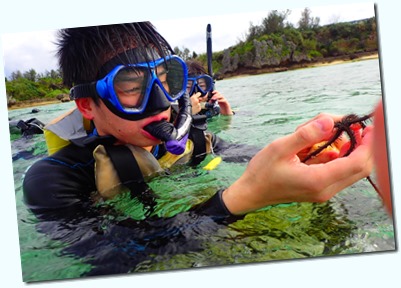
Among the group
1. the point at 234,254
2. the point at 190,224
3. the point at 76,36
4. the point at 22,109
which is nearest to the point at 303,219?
the point at 234,254

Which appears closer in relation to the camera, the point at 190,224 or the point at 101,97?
the point at 190,224

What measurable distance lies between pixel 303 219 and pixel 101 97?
41.9 inches

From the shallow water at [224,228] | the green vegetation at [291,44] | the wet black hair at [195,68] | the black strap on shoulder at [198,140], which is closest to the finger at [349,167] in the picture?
the shallow water at [224,228]

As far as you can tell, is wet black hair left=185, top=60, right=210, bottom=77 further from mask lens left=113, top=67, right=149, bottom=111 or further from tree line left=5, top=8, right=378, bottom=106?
mask lens left=113, top=67, right=149, bottom=111

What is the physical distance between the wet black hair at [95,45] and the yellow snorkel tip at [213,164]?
2.23 ft

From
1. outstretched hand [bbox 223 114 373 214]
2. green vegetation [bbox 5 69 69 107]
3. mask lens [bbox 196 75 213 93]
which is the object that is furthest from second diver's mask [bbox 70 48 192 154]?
mask lens [bbox 196 75 213 93]

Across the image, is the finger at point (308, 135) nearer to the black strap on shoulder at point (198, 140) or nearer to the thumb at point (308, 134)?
the thumb at point (308, 134)

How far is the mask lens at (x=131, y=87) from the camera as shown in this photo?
168cm

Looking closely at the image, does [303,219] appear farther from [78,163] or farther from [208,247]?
[78,163]

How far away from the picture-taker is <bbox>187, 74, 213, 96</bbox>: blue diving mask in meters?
2.43

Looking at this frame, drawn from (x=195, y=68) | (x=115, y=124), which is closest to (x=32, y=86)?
(x=115, y=124)

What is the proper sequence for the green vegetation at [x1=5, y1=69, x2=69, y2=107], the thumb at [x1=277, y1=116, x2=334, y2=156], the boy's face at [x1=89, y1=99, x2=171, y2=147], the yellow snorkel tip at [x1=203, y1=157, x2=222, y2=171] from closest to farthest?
the thumb at [x1=277, y1=116, x2=334, y2=156] < the boy's face at [x1=89, y1=99, x2=171, y2=147] < the green vegetation at [x1=5, y1=69, x2=69, y2=107] < the yellow snorkel tip at [x1=203, y1=157, x2=222, y2=171]

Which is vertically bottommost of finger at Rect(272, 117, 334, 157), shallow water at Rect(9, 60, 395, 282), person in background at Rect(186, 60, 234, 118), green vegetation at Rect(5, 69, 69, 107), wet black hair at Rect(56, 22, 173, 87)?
shallow water at Rect(9, 60, 395, 282)

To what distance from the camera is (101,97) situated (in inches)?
66.2
